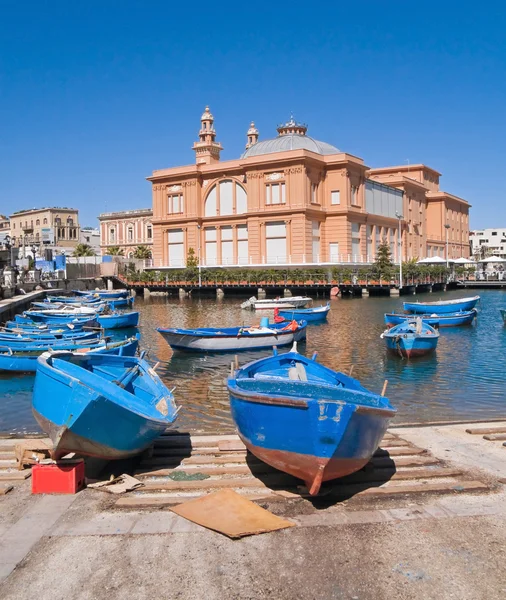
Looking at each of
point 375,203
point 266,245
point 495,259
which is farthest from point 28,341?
point 495,259

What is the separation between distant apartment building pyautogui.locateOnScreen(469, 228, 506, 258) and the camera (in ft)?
492

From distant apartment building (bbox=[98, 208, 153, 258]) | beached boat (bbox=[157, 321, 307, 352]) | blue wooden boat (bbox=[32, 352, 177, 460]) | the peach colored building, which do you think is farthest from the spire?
blue wooden boat (bbox=[32, 352, 177, 460])

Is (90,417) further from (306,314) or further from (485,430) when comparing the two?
(306,314)

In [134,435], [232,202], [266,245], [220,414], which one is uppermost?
[232,202]

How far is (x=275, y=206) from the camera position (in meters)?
66.4

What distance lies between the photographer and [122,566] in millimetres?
6137

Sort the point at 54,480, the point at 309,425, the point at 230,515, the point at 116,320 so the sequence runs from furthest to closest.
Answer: the point at 116,320, the point at 54,480, the point at 309,425, the point at 230,515

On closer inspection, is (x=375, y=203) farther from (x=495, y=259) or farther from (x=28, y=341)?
(x=28, y=341)

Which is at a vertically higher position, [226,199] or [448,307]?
[226,199]

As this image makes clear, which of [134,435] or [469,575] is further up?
[134,435]

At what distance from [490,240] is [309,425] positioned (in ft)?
535

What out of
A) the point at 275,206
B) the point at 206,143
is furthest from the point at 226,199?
the point at 206,143

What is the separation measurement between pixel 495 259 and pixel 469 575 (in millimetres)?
80392

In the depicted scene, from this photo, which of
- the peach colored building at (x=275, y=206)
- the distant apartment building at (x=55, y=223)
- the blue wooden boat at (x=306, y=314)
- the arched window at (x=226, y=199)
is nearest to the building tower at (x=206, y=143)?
the peach colored building at (x=275, y=206)
